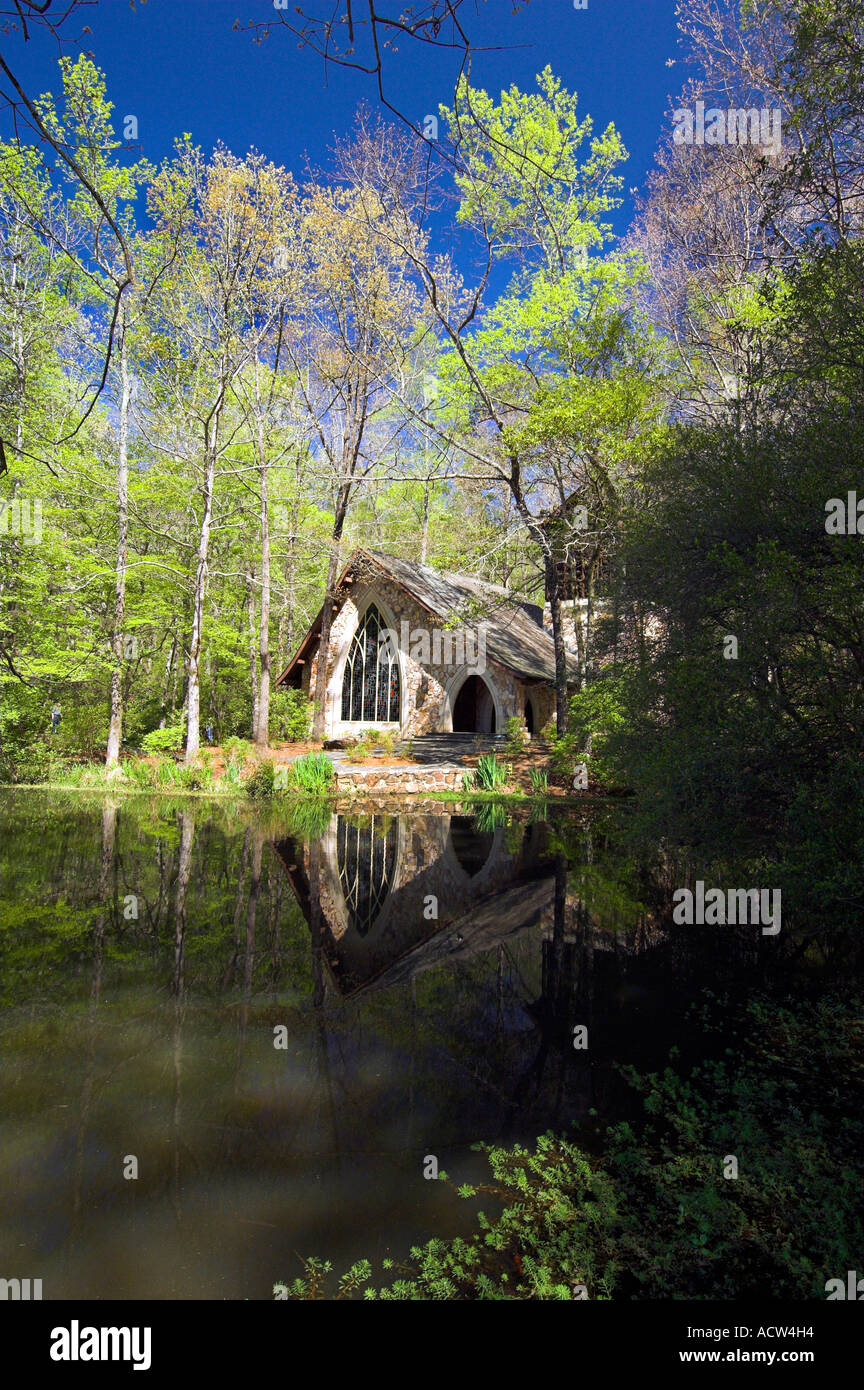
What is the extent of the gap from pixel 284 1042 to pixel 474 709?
898 inches

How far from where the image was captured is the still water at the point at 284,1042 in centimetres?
302

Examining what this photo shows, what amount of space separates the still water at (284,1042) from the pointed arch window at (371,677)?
14.0m

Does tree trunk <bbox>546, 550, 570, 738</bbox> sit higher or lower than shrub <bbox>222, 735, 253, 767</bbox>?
higher

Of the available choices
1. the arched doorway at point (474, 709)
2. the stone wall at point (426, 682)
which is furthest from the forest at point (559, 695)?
the arched doorway at point (474, 709)

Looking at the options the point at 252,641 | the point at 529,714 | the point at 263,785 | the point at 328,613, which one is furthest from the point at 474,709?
the point at 263,785

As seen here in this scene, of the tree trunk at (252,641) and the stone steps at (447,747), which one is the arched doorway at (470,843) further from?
the tree trunk at (252,641)

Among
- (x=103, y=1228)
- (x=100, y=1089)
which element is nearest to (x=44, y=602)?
(x=100, y=1089)

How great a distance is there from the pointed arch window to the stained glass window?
30.5 ft

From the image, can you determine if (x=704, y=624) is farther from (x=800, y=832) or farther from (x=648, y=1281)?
(x=648, y=1281)

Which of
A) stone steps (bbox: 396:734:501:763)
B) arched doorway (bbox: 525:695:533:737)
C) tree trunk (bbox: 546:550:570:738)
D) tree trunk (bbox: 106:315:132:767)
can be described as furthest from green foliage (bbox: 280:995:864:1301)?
arched doorway (bbox: 525:695:533:737)

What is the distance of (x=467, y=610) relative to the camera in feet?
66.3

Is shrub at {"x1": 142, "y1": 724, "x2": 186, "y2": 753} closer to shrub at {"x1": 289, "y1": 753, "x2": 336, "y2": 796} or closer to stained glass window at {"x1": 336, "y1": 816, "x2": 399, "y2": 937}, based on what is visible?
shrub at {"x1": 289, "y1": 753, "x2": 336, "y2": 796}

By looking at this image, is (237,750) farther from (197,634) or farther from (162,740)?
(197,634)

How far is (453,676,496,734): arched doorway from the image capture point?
2647cm
